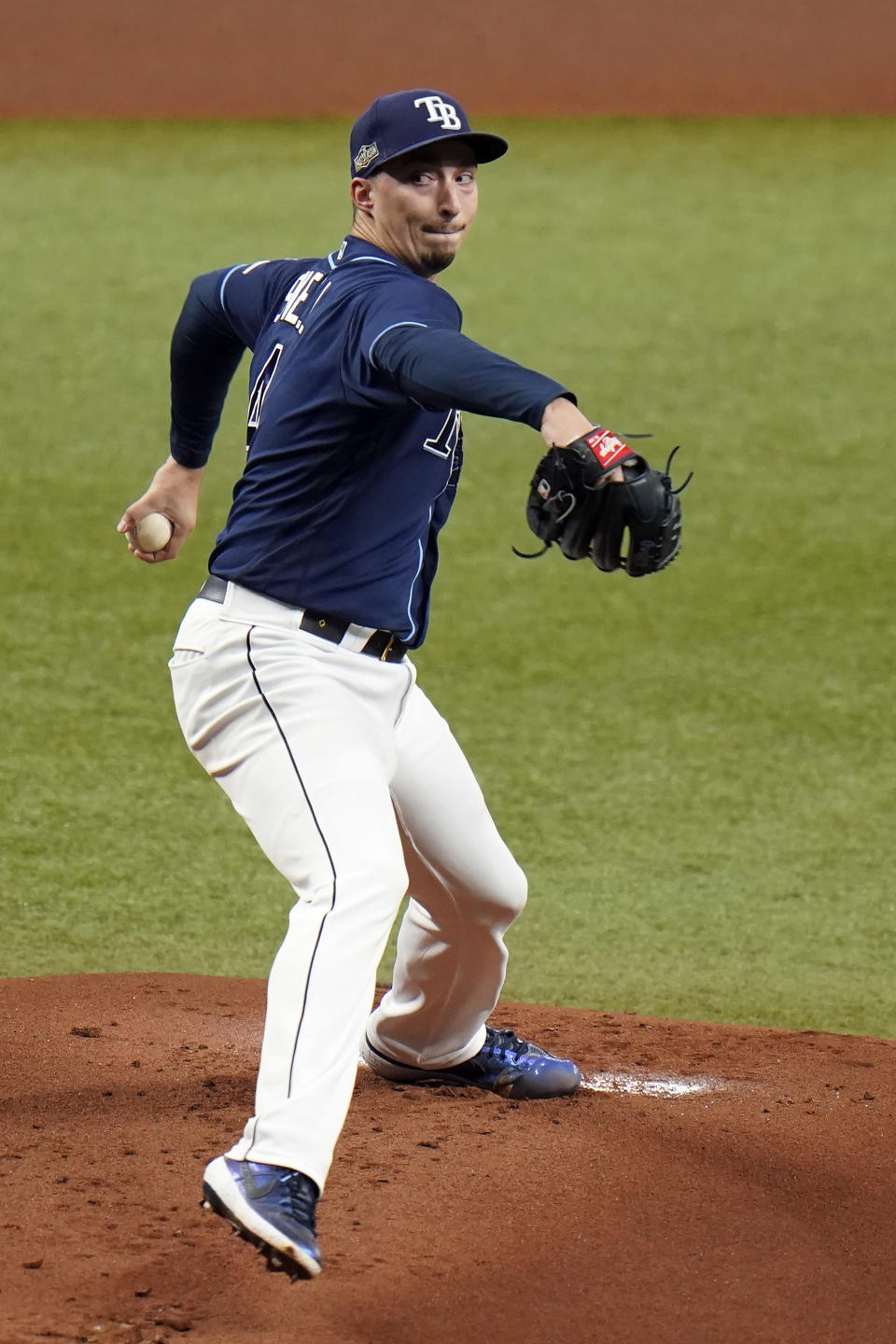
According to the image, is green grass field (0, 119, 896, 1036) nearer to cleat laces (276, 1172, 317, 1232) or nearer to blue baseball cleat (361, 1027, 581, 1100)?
blue baseball cleat (361, 1027, 581, 1100)

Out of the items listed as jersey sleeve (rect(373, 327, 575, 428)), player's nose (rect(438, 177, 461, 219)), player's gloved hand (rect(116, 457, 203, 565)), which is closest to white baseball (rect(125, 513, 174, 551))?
player's gloved hand (rect(116, 457, 203, 565))

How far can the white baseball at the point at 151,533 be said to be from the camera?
3564 millimetres

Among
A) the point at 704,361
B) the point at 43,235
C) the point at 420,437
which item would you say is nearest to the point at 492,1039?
the point at 420,437

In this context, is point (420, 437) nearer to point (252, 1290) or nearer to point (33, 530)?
point (252, 1290)

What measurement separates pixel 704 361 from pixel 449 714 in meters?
4.70

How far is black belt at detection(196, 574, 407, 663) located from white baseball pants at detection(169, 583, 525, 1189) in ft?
0.05

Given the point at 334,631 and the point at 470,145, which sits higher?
the point at 470,145

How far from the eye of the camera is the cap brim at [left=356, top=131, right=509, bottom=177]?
2975 mm

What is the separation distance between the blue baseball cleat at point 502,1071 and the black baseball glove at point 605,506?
1362 millimetres

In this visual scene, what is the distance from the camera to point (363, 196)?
123 inches

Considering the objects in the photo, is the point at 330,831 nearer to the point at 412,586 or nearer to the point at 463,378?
the point at 412,586

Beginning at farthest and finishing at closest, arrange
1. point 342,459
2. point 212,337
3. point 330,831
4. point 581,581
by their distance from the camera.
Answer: point 581,581 → point 212,337 → point 342,459 → point 330,831

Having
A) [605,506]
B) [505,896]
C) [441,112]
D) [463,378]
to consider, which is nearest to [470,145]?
[441,112]

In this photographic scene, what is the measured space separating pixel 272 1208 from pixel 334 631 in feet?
3.30
